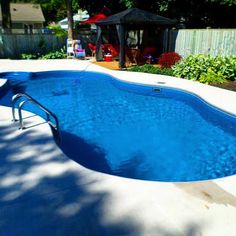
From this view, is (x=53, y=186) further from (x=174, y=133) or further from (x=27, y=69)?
(x=27, y=69)

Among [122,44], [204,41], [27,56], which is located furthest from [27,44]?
[204,41]

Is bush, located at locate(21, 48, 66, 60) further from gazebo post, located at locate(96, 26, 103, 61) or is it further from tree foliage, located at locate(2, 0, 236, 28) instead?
tree foliage, located at locate(2, 0, 236, 28)

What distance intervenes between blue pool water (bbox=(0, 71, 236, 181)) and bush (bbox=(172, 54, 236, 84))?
5.58 feet

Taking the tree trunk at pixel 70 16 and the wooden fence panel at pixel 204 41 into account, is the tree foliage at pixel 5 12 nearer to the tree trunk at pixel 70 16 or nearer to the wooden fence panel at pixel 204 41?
the tree trunk at pixel 70 16

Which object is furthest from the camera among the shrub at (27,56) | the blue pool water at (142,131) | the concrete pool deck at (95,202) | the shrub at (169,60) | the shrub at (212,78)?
the shrub at (27,56)

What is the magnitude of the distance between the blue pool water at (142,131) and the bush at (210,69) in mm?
1700

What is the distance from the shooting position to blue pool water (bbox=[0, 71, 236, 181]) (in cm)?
→ 482

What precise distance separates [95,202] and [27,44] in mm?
15883

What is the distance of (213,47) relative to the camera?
36.9 ft

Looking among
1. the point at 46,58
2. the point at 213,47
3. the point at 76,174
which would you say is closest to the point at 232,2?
the point at 213,47

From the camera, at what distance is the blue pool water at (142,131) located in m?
4.82

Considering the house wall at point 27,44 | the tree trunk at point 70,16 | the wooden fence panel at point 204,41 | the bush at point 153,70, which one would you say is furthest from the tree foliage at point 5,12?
the wooden fence panel at point 204,41

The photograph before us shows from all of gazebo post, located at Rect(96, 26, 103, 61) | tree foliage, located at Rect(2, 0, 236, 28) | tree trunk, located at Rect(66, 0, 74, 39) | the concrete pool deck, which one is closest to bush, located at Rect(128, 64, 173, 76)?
gazebo post, located at Rect(96, 26, 103, 61)

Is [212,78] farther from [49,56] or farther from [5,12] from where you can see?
[5,12]
